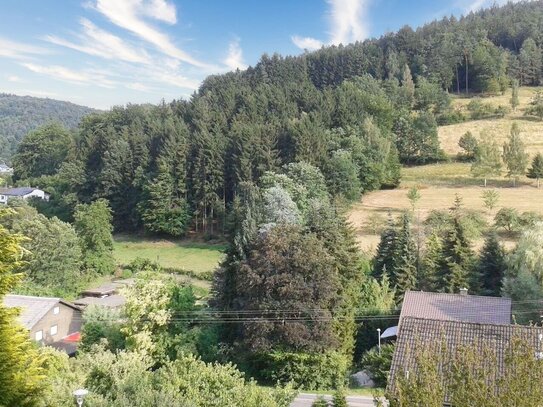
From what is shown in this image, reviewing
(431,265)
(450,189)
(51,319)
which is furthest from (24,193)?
(431,265)

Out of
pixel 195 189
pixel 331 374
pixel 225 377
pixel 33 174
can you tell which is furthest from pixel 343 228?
pixel 33 174

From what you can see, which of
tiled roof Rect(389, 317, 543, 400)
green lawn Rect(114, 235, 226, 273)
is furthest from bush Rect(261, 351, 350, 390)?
green lawn Rect(114, 235, 226, 273)

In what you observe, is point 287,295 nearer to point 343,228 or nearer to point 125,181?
point 343,228

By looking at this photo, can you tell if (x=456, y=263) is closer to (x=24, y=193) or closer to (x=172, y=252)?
(x=172, y=252)

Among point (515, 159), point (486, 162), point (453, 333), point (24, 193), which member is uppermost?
point (515, 159)

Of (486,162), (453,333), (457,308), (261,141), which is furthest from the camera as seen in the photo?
(486,162)

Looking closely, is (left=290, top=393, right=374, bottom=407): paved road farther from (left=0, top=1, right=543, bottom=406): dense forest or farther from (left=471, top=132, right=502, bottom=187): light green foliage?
(left=471, top=132, right=502, bottom=187): light green foliage
